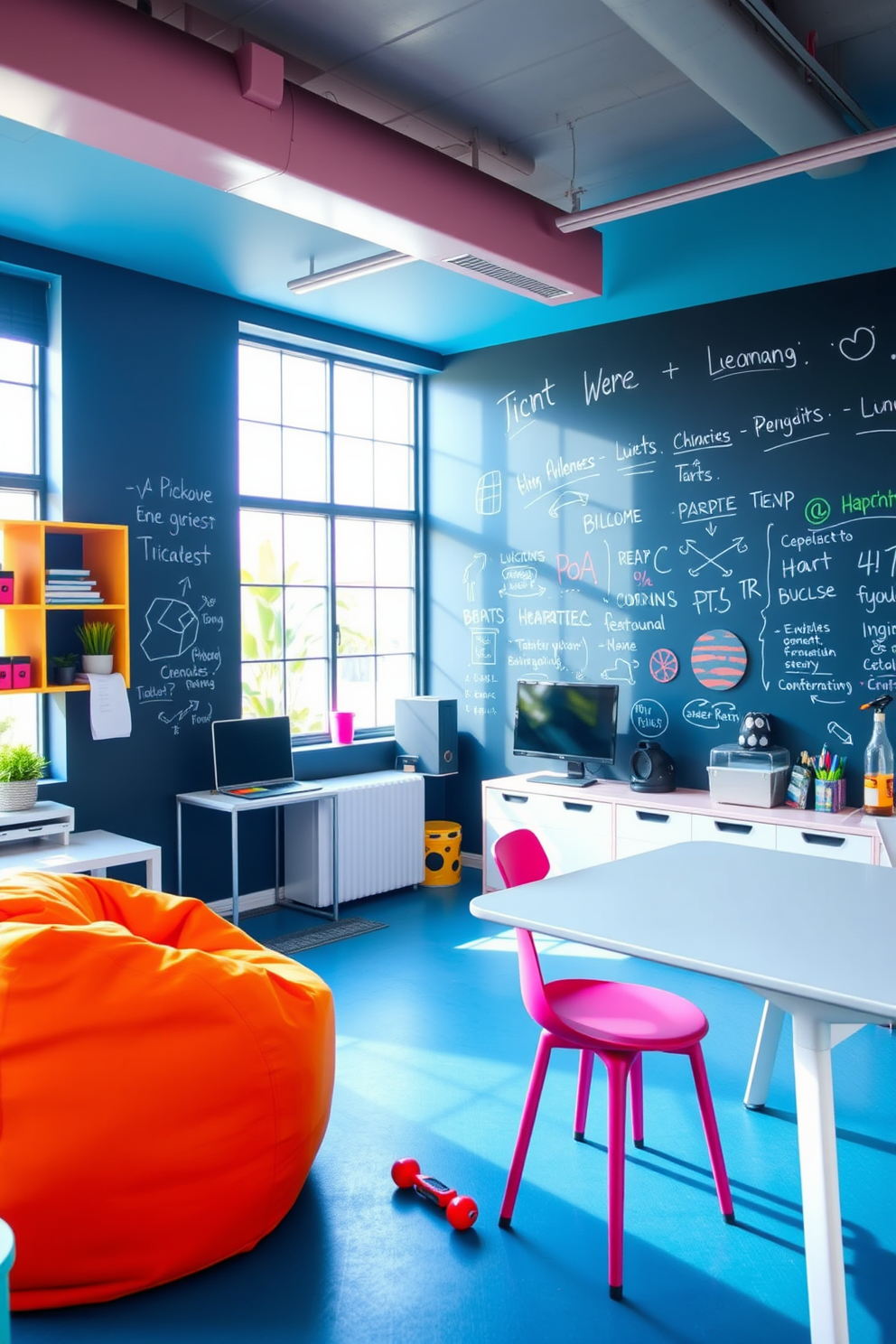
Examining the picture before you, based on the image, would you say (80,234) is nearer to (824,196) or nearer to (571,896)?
(824,196)

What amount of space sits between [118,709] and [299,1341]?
2914 mm

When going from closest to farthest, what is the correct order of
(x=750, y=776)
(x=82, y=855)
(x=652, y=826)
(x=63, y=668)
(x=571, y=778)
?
(x=82, y=855) < (x=63, y=668) < (x=750, y=776) < (x=652, y=826) < (x=571, y=778)

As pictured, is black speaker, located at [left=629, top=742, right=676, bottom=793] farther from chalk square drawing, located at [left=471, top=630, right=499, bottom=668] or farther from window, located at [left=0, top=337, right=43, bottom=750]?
window, located at [left=0, top=337, right=43, bottom=750]

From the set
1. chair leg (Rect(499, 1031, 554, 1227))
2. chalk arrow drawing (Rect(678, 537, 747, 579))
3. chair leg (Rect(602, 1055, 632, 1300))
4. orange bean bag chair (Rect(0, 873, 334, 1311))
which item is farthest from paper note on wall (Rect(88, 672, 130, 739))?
chair leg (Rect(602, 1055, 632, 1300))

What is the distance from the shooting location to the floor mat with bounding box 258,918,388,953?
15.8ft

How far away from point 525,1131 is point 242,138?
9.46ft

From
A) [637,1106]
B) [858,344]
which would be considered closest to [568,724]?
[858,344]

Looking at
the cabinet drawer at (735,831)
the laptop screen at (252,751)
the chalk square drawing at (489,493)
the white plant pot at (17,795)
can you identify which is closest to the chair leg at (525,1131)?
the cabinet drawer at (735,831)

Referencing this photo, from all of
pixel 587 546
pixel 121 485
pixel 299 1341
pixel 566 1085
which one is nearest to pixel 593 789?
pixel 587 546

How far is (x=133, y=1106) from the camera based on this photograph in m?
2.30

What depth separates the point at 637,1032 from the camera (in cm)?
251

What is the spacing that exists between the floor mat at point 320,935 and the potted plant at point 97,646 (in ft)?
4.81

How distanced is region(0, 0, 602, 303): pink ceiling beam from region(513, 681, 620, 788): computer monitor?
83.2 inches

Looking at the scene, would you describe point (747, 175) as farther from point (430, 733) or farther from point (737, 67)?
point (430, 733)
